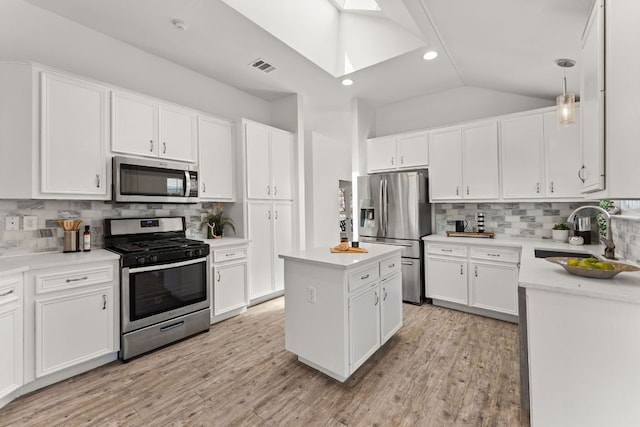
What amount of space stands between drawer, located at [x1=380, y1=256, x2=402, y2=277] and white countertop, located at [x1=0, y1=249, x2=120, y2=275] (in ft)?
7.62

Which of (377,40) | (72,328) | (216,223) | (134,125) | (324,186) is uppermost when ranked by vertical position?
(377,40)

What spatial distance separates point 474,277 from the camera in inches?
141

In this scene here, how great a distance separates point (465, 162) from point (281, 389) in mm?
3492

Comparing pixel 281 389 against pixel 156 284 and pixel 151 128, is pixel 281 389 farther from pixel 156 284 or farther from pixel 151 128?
pixel 151 128

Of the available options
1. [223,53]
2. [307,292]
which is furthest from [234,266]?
[223,53]

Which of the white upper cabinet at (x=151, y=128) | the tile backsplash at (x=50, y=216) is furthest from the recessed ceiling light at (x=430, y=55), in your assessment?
the tile backsplash at (x=50, y=216)

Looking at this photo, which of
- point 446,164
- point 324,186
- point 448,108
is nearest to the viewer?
point 446,164

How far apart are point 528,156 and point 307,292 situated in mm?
3158

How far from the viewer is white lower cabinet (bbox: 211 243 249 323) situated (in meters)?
3.35

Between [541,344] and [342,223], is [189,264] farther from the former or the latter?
[342,223]

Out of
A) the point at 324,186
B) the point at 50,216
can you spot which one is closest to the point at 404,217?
the point at 324,186

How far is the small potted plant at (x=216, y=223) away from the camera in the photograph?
3.84 meters

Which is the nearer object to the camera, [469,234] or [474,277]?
[474,277]

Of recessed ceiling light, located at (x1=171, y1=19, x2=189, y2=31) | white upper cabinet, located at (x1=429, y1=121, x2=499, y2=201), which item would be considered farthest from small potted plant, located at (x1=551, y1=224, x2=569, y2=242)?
recessed ceiling light, located at (x1=171, y1=19, x2=189, y2=31)
